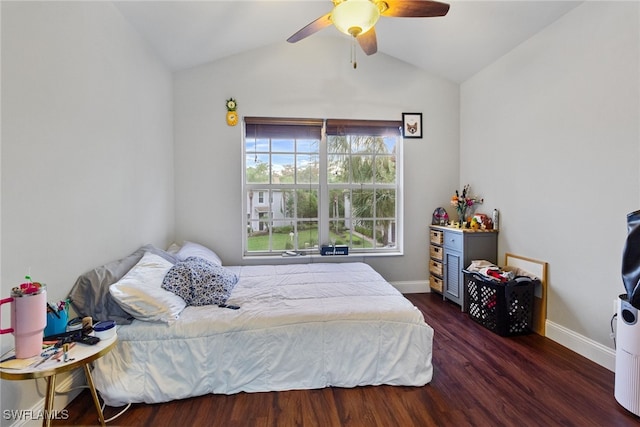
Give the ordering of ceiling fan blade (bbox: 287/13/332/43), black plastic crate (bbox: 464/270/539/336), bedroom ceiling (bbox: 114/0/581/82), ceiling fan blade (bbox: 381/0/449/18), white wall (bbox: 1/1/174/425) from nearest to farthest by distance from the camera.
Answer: white wall (bbox: 1/1/174/425), ceiling fan blade (bbox: 381/0/449/18), ceiling fan blade (bbox: 287/13/332/43), bedroom ceiling (bbox: 114/0/581/82), black plastic crate (bbox: 464/270/539/336)

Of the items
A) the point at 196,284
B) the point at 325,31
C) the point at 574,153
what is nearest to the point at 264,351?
the point at 196,284

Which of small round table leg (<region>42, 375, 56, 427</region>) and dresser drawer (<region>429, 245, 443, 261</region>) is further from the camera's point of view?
dresser drawer (<region>429, 245, 443, 261</region>)

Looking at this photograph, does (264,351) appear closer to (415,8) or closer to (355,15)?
(355,15)

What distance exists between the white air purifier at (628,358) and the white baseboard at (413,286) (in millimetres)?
1997

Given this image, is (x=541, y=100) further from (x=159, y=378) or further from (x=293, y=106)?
(x=159, y=378)

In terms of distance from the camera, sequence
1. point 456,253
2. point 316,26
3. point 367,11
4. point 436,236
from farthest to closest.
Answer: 1. point 436,236
2. point 456,253
3. point 316,26
4. point 367,11

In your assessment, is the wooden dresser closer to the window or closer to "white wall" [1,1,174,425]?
the window

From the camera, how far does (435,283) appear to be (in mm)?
3553

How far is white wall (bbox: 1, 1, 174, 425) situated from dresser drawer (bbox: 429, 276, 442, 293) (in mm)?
3154

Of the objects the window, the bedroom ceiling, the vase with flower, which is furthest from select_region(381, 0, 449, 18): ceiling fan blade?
the vase with flower

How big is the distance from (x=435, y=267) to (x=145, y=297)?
9.99 ft

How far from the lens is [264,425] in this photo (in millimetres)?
1556

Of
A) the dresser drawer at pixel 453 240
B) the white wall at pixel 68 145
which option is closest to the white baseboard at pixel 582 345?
the dresser drawer at pixel 453 240

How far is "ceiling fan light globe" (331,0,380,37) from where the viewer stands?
1.56m
